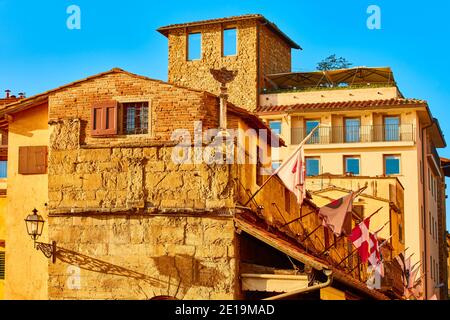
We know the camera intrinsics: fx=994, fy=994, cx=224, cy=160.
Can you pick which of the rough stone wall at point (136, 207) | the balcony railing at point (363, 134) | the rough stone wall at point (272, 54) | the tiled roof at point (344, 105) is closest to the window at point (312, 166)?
the balcony railing at point (363, 134)

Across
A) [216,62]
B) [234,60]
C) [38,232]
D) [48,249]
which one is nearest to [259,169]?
[48,249]

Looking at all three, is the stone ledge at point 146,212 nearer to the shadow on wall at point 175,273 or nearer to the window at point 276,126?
the shadow on wall at point 175,273

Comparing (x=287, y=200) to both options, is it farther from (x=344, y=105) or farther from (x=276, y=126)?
(x=276, y=126)

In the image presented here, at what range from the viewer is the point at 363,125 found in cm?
6166

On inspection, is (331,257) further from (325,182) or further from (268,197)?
(325,182)

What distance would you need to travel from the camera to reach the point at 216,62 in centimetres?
6569

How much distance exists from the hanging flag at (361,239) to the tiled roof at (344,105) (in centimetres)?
3266

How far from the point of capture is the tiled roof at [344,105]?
199ft

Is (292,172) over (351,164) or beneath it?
beneath

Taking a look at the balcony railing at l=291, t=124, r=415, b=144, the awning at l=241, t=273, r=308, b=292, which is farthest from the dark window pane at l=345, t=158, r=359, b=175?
the awning at l=241, t=273, r=308, b=292

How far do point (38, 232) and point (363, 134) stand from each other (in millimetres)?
40795
